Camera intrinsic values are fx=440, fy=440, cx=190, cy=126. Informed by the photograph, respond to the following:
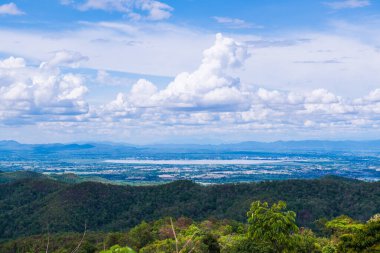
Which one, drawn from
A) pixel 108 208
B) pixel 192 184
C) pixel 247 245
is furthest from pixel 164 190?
pixel 247 245

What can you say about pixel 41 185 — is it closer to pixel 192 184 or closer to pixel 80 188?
pixel 80 188

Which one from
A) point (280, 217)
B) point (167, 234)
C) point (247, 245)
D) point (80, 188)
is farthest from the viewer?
point (80, 188)

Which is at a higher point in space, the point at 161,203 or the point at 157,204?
the point at 161,203

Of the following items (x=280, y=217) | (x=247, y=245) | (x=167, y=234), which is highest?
(x=280, y=217)

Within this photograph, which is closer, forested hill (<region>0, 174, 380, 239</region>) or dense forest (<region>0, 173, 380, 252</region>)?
dense forest (<region>0, 173, 380, 252</region>)

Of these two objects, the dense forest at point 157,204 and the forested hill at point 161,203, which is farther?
the forested hill at point 161,203

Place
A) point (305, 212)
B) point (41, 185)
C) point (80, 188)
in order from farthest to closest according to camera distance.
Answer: point (41, 185)
point (80, 188)
point (305, 212)

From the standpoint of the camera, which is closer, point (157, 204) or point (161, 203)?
point (157, 204)

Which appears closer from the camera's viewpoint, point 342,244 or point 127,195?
point 342,244
